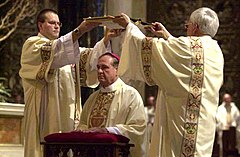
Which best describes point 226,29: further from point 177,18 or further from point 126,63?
point 126,63

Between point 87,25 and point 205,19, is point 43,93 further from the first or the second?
point 205,19

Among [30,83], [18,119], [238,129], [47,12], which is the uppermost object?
[47,12]

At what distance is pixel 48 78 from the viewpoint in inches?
255

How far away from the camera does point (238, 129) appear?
15.5 m

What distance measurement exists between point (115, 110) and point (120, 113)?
55mm

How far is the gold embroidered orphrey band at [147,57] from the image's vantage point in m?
5.86

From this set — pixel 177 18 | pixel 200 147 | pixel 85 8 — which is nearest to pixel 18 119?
pixel 85 8

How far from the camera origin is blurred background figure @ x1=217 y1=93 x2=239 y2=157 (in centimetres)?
1474

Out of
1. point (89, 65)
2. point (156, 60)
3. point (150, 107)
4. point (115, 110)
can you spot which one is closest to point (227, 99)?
point (150, 107)

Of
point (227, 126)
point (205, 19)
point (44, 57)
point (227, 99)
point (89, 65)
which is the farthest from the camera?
point (227, 126)

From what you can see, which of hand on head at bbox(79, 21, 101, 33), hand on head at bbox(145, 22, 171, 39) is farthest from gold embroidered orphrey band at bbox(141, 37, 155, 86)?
hand on head at bbox(79, 21, 101, 33)

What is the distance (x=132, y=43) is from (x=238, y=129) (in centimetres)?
987

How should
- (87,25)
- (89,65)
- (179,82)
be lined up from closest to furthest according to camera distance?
(179,82), (87,25), (89,65)

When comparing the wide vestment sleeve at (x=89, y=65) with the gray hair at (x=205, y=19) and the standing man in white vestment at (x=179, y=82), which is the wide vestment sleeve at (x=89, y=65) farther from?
the gray hair at (x=205, y=19)
